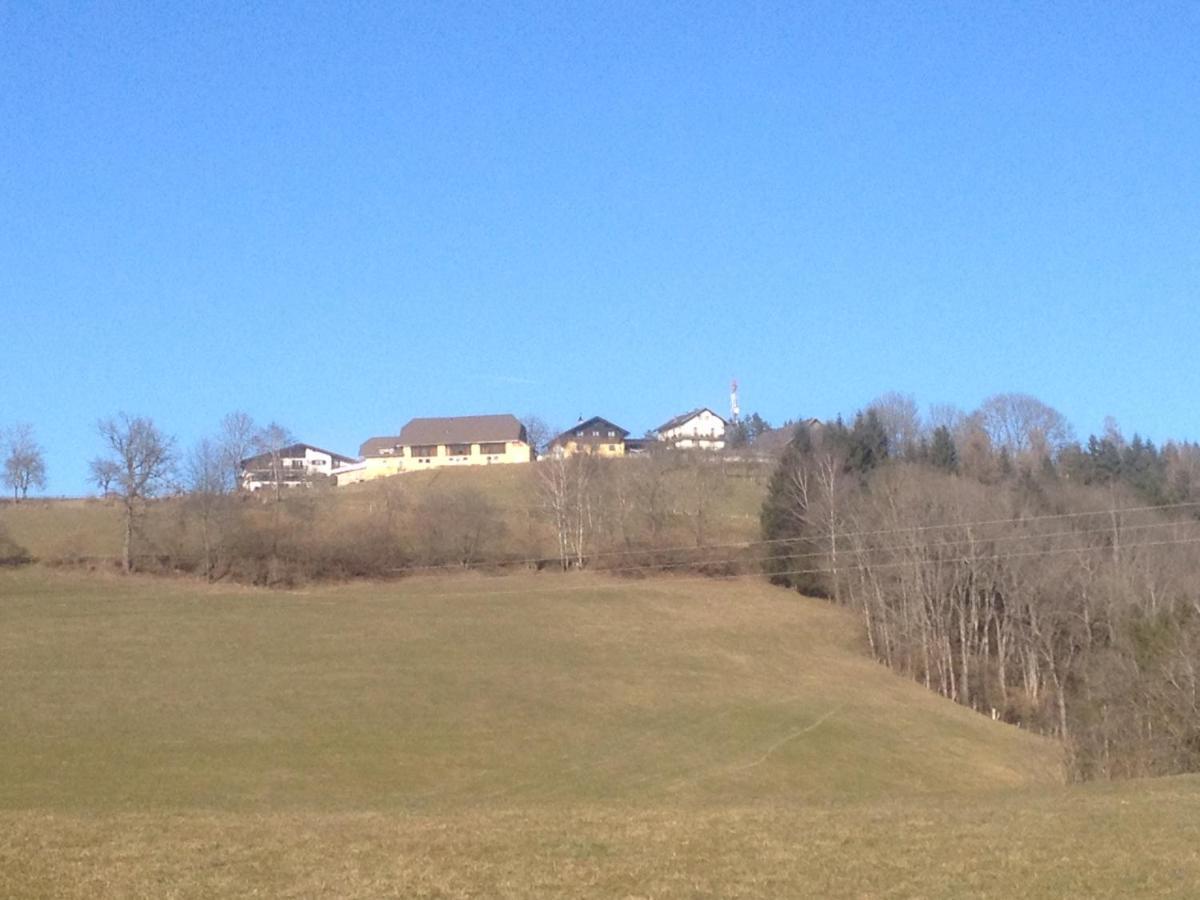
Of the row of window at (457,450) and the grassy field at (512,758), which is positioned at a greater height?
the row of window at (457,450)

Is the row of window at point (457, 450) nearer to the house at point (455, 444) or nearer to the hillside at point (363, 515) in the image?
the house at point (455, 444)

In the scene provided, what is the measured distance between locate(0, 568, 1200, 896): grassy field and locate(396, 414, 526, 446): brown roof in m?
66.6

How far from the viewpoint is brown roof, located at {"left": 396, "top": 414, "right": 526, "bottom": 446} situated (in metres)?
154

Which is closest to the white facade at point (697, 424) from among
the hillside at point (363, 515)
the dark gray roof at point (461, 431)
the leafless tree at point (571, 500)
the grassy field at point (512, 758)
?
the dark gray roof at point (461, 431)

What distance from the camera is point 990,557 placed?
7369 centimetres

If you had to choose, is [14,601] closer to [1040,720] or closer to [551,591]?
[551,591]

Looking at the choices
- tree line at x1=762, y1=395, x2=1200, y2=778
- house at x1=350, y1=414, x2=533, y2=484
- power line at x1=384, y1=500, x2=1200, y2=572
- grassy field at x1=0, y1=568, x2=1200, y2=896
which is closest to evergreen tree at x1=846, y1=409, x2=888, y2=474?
tree line at x1=762, y1=395, x2=1200, y2=778

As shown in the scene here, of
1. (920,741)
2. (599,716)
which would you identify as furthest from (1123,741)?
(599,716)

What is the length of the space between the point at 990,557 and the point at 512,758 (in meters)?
40.7

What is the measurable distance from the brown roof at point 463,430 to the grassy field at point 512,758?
66.6 meters

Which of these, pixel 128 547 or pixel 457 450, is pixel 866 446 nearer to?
pixel 128 547

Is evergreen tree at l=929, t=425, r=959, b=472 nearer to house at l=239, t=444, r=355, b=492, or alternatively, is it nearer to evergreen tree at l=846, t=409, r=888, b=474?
evergreen tree at l=846, t=409, r=888, b=474

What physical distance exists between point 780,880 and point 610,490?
3470 inches

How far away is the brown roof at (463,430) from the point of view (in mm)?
154500
